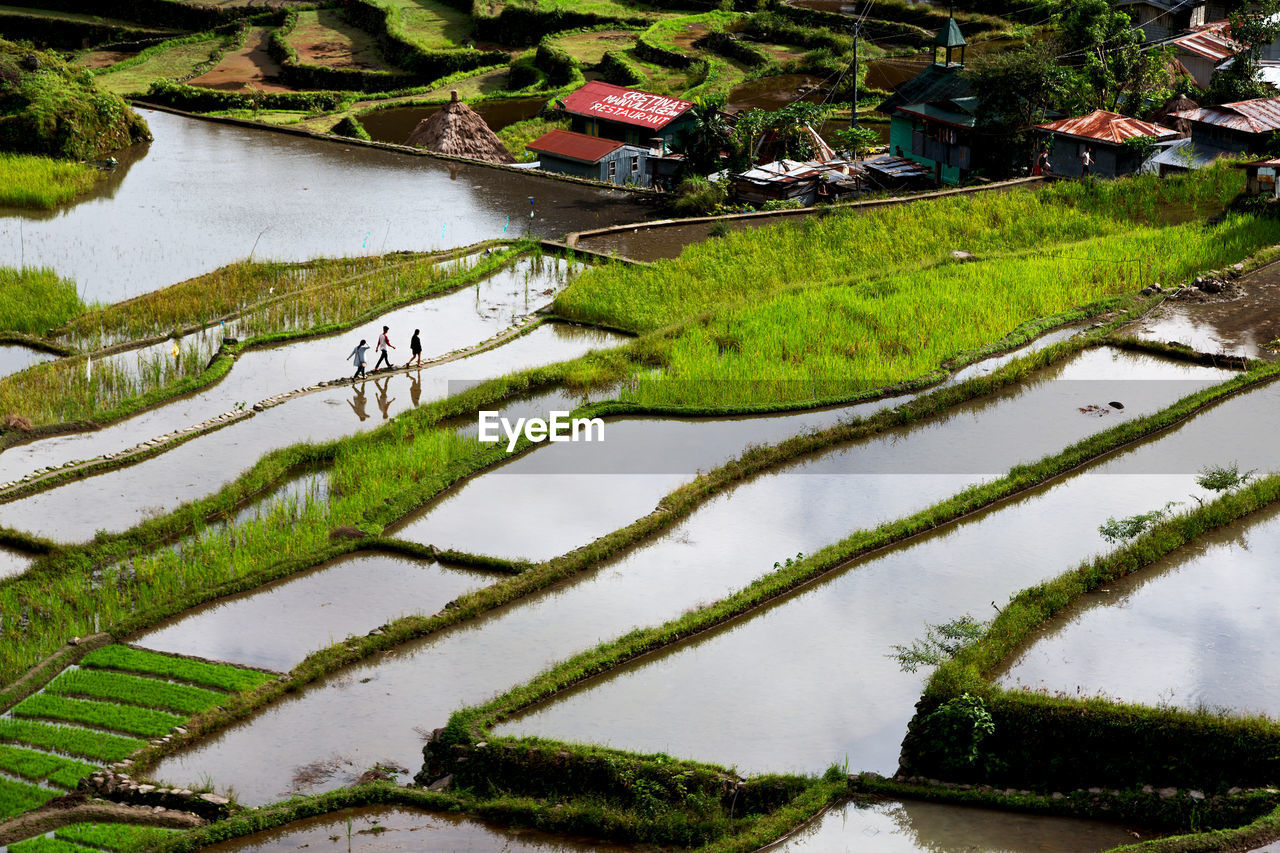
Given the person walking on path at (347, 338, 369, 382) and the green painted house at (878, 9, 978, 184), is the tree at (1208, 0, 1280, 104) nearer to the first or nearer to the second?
the green painted house at (878, 9, 978, 184)

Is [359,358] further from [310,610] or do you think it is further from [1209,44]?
[1209,44]

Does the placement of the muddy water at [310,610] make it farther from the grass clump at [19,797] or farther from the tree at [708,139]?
the tree at [708,139]

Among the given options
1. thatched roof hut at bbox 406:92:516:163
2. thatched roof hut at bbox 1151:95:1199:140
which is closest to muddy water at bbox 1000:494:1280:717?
thatched roof hut at bbox 1151:95:1199:140

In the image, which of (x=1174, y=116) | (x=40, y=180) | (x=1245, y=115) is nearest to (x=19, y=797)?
(x=40, y=180)

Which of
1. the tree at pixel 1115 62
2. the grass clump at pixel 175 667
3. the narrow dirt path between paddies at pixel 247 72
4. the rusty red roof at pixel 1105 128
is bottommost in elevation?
the grass clump at pixel 175 667

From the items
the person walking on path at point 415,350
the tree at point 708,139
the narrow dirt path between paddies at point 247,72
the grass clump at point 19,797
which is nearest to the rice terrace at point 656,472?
the grass clump at point 19,797

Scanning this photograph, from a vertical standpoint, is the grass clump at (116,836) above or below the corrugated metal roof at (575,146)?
below
